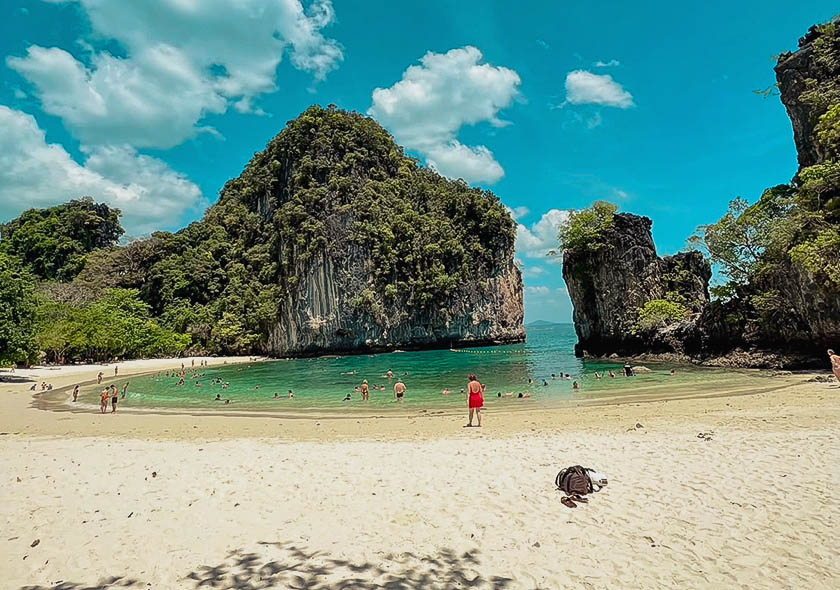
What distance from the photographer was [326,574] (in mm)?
4605

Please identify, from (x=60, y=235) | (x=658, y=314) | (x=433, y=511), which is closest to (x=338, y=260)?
(x=658, y=314)

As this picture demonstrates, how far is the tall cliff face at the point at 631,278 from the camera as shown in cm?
3681

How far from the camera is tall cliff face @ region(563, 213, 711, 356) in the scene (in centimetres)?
3681

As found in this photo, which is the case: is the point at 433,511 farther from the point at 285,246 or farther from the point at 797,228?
the point at 285,246

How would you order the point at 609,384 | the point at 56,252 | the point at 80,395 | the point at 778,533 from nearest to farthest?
the point at 778,533
the point at 609,384
the point at 80,395
the point at 56,252

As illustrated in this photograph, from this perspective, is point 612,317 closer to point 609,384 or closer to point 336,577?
point 609,384

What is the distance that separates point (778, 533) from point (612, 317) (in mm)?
35352

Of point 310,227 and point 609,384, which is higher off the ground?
point 310,227

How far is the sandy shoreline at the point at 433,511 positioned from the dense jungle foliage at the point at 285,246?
167 ft

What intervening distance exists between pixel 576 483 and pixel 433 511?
2.10 meters

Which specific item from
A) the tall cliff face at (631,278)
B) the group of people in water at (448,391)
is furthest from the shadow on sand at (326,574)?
the tall cliff face at (631,278)

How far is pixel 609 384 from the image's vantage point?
2241cm

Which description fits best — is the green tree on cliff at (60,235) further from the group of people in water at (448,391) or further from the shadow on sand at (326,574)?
the shadow on sand at (326,574)

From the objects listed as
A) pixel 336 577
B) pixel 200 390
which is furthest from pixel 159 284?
pixel 336 577
